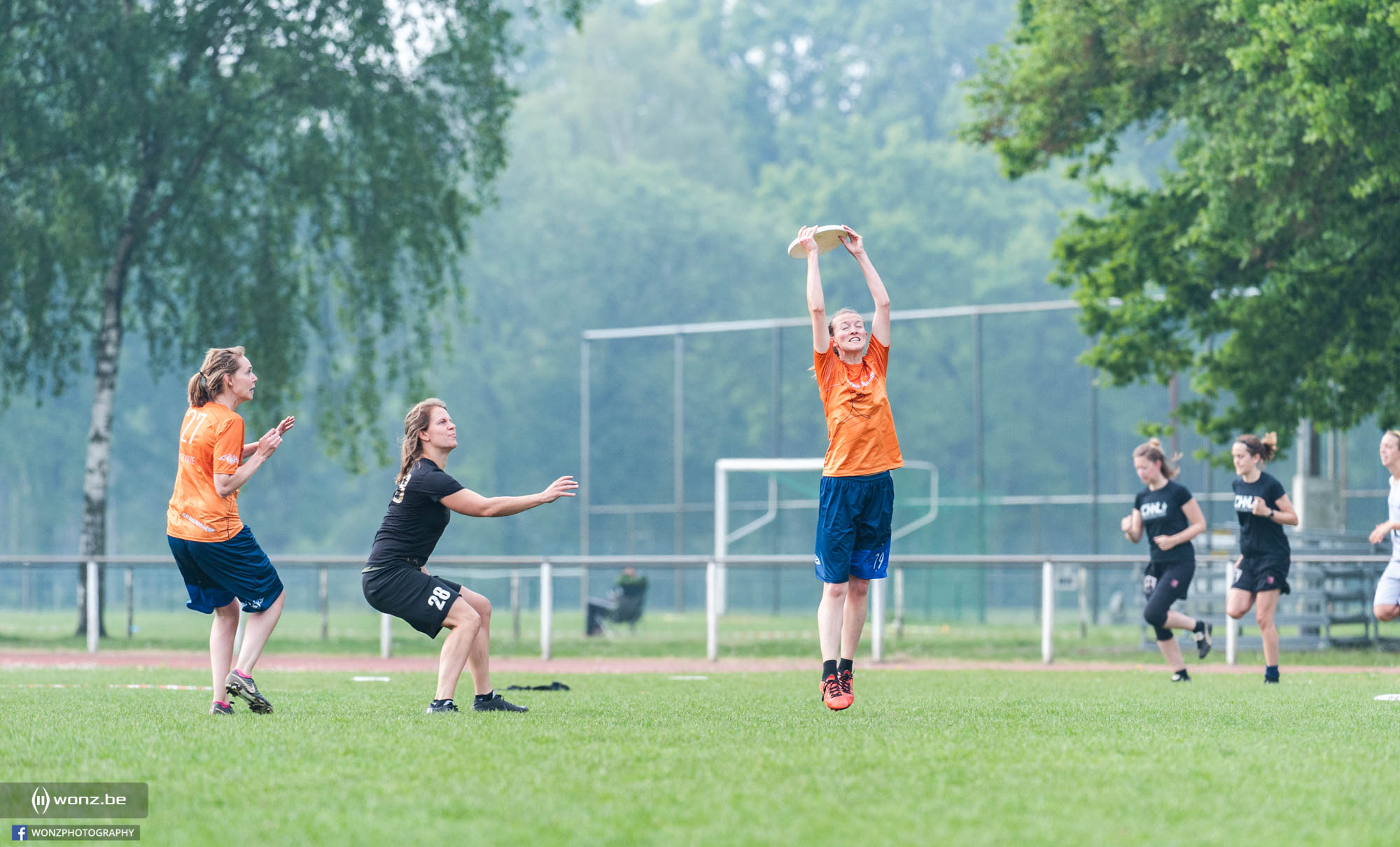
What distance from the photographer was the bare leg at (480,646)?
8.32 m

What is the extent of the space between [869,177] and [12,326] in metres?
46.6

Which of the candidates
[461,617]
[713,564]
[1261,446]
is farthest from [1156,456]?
[461,617]

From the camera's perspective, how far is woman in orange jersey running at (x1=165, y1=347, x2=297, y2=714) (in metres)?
8.41

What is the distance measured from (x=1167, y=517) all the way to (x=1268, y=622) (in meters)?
1.12

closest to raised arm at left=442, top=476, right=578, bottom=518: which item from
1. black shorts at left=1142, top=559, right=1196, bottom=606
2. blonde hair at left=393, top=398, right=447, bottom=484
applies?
blonde hair at left=393, top=398, right=447, bottom=484

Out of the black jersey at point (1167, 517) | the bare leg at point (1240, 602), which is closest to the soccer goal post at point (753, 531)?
the black jersey at point (1167, 517)

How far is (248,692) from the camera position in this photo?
27.5 feet

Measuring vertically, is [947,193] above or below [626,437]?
above

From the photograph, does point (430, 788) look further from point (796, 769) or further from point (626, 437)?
point (626, 437)

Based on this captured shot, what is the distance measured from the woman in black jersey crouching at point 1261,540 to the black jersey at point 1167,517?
43 cm

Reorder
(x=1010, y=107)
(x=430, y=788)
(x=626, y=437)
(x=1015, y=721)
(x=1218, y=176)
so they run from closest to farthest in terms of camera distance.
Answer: (x=430, y=788), (x=1015, y=721), (x=1218, y=176), (x=1010, y=107), (x=626, y=437)

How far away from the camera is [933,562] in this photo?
1859 centimetres

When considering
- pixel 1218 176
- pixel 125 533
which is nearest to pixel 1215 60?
pixel 1218 176

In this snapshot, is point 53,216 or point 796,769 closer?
point 796,769
